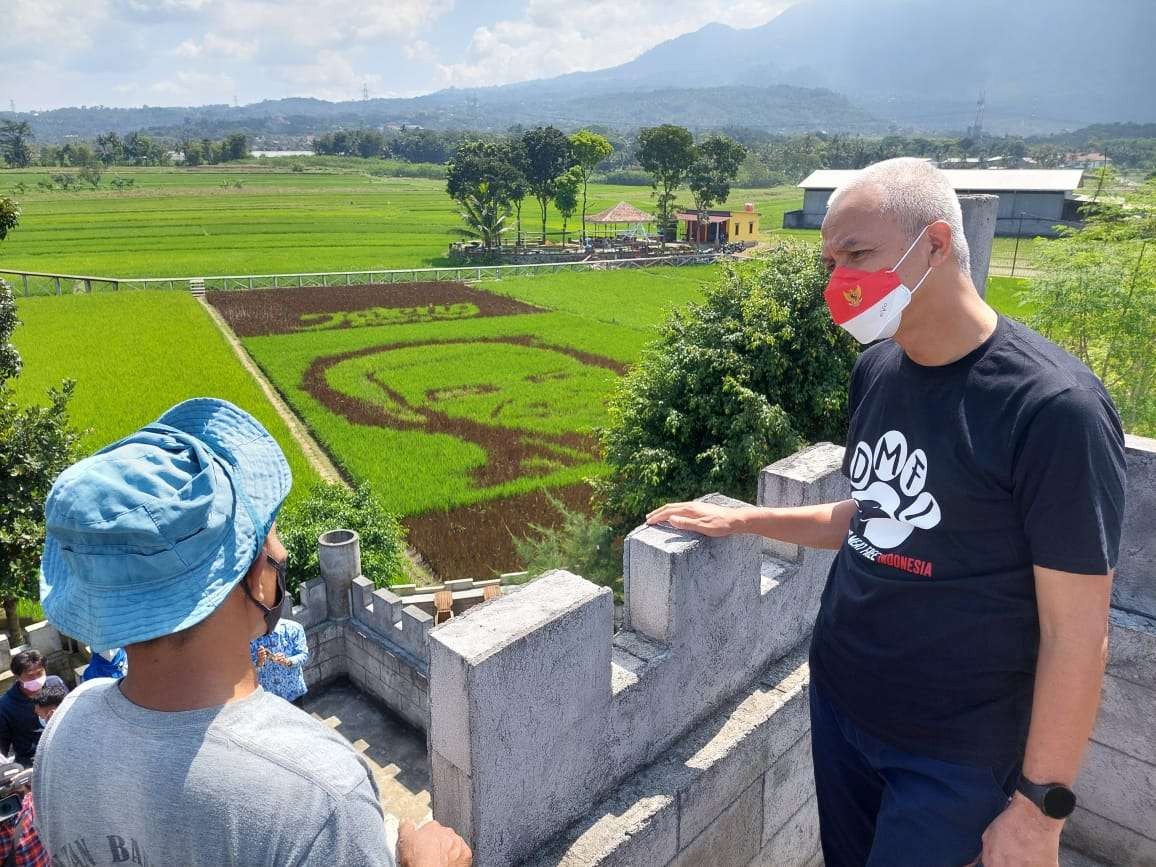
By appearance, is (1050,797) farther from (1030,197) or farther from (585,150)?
(585,150)

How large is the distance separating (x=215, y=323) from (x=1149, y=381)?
26.3 meters

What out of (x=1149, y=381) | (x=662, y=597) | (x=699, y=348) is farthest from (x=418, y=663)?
(x=1149, y=381)

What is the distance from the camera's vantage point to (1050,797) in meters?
1.58

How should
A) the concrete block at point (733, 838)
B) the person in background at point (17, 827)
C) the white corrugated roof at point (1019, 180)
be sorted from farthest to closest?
the white corrugated roof at point (1019, 180)
the person in background at point (17, 827)
the concrete block at point (733, 838)

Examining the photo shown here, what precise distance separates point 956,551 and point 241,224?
194 feet

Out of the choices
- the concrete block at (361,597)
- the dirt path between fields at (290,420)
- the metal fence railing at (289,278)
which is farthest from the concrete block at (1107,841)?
the metal fence railing at (289,278)

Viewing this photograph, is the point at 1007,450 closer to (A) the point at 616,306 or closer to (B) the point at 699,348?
(B) the point at 699,348

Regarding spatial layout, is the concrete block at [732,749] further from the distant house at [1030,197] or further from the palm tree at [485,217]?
the distant house at [1030,197]

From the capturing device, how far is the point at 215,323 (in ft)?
89.4

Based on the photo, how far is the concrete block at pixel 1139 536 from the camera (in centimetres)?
276

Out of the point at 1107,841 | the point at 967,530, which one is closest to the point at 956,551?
the point at 967,530

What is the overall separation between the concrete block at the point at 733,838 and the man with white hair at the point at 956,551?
0.61 m

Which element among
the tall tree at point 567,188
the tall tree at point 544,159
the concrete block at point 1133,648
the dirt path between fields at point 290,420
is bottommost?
the dirt path between fields at point 290,420

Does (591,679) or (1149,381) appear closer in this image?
(591,679)
